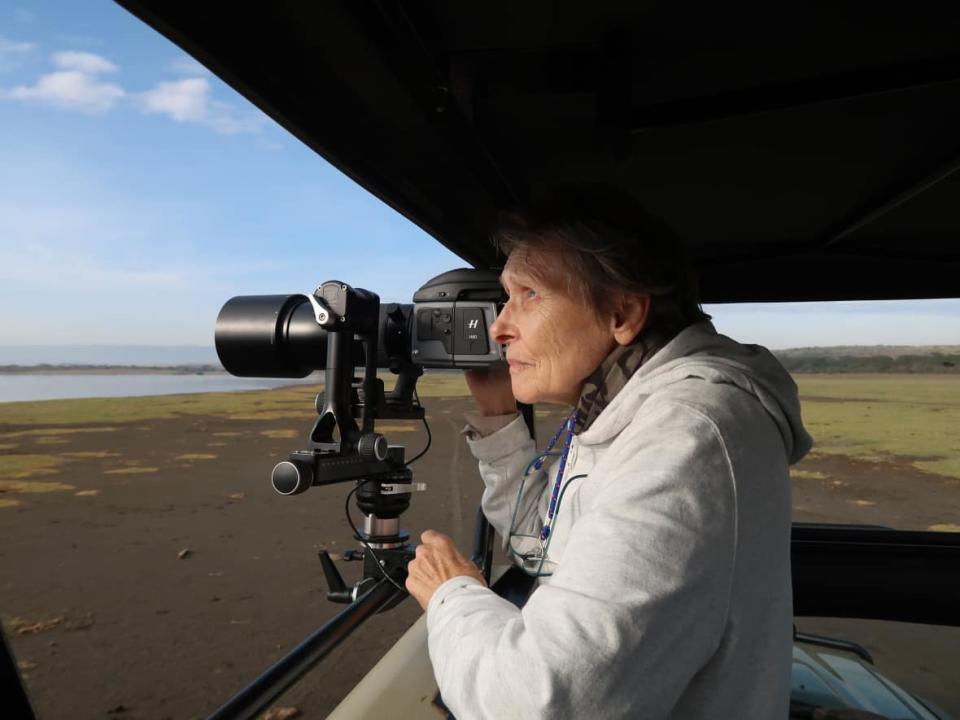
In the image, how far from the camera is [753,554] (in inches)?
32.3

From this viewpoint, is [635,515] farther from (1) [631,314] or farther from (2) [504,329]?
(2) [504,329]

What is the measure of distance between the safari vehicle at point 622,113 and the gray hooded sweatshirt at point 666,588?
0.48 meters

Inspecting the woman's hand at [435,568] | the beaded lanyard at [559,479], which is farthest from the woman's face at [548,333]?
the woman's hand at [435,568]

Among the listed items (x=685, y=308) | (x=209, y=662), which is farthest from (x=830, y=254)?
(x=209, y=662)

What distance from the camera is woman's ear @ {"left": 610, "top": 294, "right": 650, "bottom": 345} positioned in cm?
108

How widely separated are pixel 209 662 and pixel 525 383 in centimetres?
619

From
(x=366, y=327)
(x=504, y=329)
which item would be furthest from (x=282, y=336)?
(x=504, y=329)

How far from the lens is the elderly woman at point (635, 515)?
741 mm

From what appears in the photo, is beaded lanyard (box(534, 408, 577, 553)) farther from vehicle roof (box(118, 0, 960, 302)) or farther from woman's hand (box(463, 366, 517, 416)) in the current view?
vehicle roof (box(118, 0, 960, 302))

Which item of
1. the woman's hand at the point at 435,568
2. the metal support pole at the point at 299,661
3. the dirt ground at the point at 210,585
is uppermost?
the woman's hand at the point at 435,568

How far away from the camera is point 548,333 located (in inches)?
44.3

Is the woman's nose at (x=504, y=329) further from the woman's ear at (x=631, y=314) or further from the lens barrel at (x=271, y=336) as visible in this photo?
the lens barrel at (x=271, y=336)

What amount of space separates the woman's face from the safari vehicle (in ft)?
1.36

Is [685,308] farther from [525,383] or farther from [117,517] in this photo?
[117,517]
